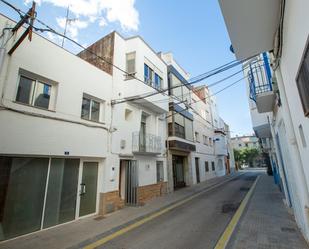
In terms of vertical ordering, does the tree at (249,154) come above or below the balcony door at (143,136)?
above

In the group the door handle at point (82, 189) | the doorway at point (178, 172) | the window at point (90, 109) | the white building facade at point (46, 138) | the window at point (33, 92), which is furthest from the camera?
the doorway at point (178, 172)

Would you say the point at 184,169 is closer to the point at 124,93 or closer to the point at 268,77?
the point at 124,93

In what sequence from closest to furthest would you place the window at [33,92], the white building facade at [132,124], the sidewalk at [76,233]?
the sidewalk at [76,233] → the window at [33,92] → the white building facade at [132,124]

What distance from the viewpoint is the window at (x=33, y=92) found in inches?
237

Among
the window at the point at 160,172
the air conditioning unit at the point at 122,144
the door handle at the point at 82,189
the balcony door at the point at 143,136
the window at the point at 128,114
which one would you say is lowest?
the door handle at the point at 82,189

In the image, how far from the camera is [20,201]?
18.1 feet

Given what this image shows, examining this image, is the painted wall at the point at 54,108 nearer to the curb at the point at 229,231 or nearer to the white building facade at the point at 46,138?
the white building facade at the point at 46,138

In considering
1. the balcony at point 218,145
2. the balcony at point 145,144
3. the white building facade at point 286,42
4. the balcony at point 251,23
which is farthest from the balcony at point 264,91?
the balcony at point 218,145

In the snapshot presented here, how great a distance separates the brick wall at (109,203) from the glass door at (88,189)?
30 centimetres

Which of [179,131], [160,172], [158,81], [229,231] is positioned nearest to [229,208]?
[229,231]

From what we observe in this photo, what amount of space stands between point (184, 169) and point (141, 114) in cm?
837

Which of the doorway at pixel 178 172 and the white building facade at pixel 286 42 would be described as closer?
the white building facade at pixel 286 42

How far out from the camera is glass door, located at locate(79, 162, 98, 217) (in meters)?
7.36

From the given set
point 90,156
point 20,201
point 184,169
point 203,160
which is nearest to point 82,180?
point 90,156
